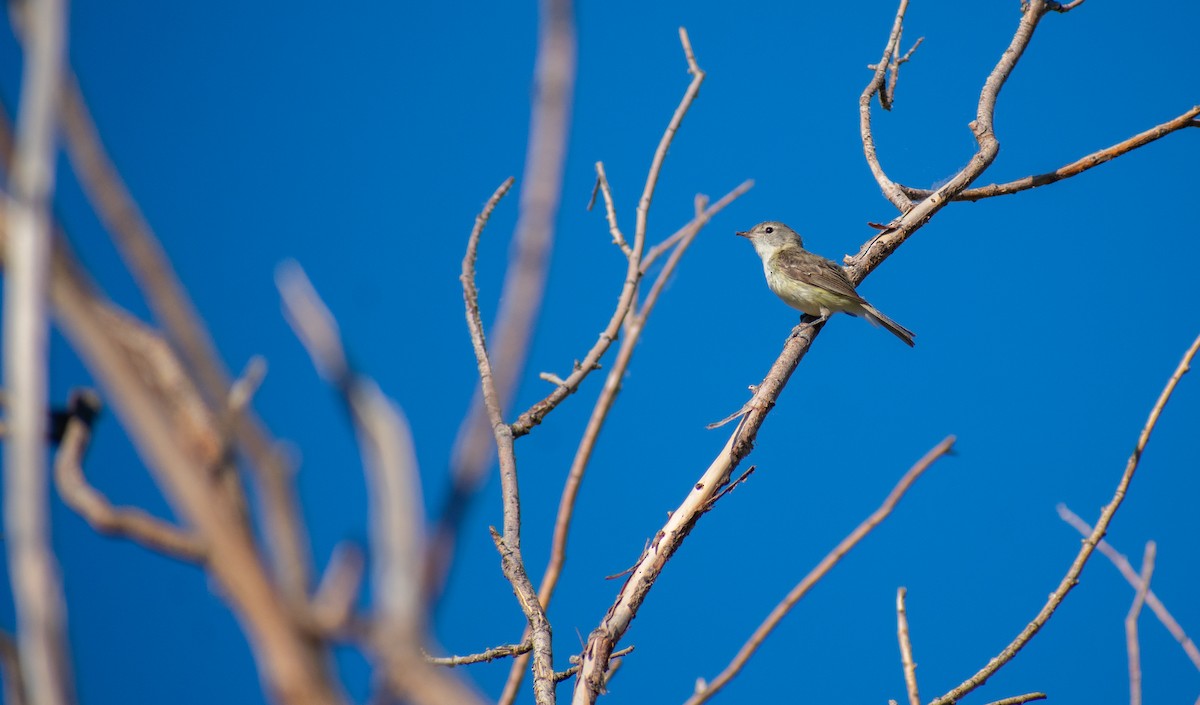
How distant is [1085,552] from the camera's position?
10.5 ft

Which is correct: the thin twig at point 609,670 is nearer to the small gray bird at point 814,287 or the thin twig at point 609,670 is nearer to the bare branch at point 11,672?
the bare branch at point 11,672

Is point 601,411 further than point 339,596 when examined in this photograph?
Yes

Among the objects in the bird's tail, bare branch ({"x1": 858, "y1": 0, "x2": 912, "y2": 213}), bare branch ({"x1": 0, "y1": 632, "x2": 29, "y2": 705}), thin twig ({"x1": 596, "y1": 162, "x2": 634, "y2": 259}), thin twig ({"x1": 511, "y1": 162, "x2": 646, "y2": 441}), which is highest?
the bird's tail

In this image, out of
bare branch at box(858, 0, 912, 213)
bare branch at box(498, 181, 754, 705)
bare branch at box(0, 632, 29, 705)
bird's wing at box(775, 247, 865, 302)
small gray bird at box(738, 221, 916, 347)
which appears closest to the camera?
bare branch at box(0, 632, 29, 705)

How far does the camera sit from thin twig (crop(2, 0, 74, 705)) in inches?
30.7

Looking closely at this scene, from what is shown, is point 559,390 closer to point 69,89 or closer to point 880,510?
point 880,510

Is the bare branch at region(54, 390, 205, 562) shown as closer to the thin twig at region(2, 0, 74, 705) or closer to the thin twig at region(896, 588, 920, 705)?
the thin twig at region(2, 0, 74, 705)

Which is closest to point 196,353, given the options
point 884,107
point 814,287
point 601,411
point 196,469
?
point 196,469

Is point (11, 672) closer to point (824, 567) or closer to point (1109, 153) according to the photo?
point (824, 567)

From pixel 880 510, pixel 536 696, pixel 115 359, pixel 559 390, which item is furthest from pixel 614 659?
pixel 115 359

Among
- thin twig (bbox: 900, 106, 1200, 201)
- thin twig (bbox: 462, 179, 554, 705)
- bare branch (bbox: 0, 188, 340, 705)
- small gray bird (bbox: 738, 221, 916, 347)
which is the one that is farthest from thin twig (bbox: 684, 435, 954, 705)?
small gray bird (bbox: 738, 221, 916, 347)

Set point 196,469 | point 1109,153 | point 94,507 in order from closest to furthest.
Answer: point 196,469
point 94,507
point 1109,153

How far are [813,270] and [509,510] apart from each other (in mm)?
5180

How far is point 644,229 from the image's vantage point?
3.04 m
